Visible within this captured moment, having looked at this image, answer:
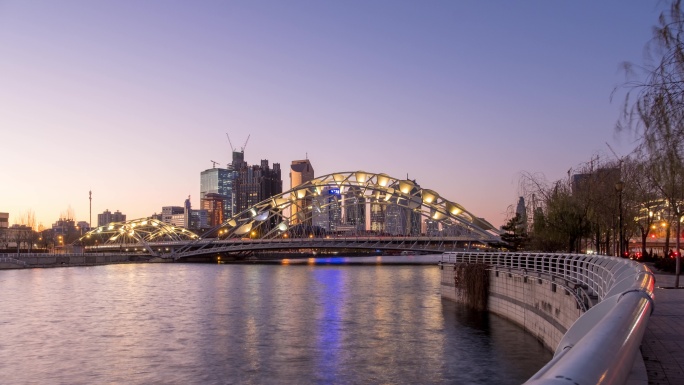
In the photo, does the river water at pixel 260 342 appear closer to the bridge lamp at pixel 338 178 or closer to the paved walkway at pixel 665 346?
the paved walkway at pixel 665 346

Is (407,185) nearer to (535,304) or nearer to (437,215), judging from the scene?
(437,215)

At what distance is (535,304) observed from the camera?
97.6 feet

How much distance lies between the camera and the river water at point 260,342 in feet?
75.3

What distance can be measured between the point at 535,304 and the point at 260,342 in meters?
12.4

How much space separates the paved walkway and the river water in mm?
5589

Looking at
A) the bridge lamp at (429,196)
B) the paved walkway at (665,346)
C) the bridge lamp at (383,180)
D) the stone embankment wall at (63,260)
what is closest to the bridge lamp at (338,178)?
the bridge lamp at (383,180)

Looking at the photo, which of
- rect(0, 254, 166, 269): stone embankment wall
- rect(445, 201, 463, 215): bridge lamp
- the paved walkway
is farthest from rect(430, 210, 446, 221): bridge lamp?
the paved walkway

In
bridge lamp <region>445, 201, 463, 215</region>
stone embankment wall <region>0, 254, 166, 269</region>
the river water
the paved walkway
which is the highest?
bridge lamp <region>445, 201, 463, 215</region>

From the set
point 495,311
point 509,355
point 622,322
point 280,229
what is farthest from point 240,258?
point 622,322

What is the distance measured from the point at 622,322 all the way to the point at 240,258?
16666cm

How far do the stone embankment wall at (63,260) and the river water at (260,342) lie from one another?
68.6 meters

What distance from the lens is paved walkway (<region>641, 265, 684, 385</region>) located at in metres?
9.29

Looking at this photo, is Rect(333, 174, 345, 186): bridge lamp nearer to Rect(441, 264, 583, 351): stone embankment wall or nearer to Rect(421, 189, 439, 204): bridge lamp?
Rect(421, 189, 439, 204): bridge lamp

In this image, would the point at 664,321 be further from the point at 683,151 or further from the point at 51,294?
the point at 51,294
